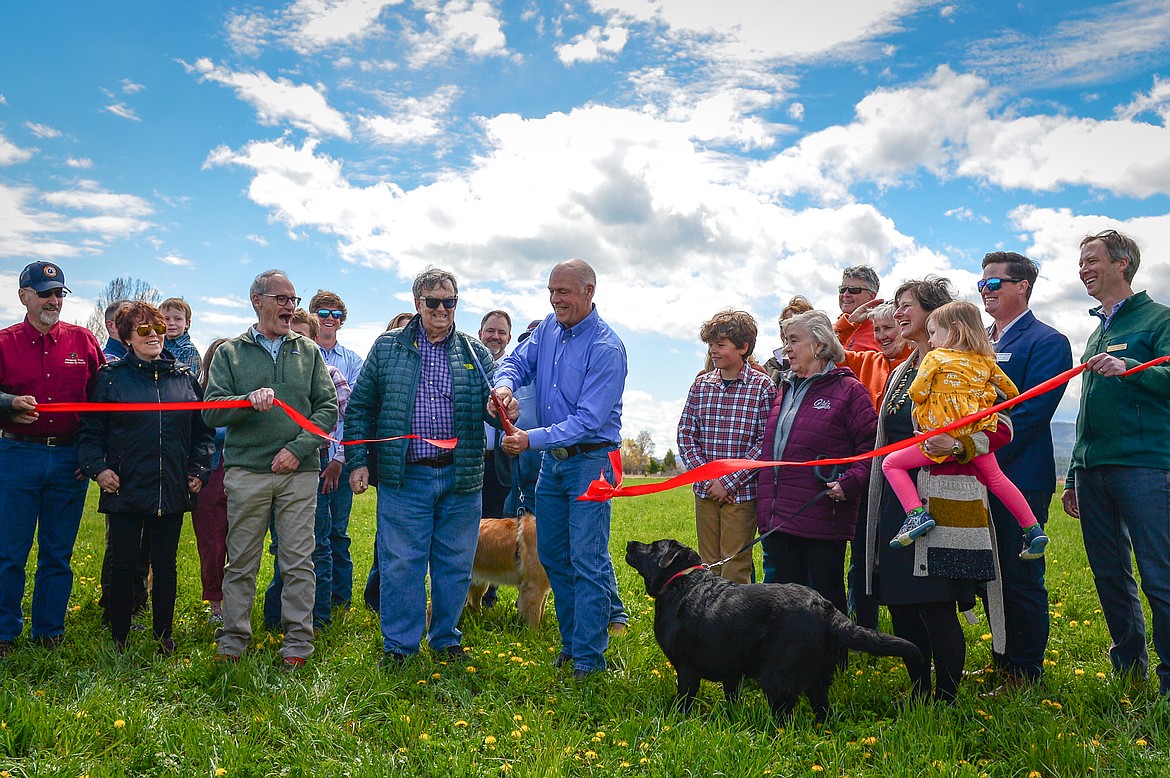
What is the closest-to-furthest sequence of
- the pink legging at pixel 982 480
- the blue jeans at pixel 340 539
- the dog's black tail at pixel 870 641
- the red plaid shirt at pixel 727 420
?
the dog's black tail at pixel 870 641 → the pink legging at pixel 982 480 → the red plaid shirt at pixel 727 420 → the blue jeans at pixel 340 539

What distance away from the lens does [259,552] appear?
5.29 m

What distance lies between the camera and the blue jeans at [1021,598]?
459cm

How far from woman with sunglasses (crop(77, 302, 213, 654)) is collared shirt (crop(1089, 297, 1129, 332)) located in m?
5.95

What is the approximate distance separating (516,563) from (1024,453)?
3.68m

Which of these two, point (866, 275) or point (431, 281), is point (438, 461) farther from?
point (866, 275)

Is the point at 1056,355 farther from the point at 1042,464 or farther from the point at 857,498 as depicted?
the point at 857,498

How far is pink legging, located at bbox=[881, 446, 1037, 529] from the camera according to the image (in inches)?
166

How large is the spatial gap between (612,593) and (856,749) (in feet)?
8.70

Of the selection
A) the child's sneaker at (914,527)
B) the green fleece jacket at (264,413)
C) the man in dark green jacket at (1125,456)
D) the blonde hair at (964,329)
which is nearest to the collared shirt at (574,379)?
the green fleece jacket at (264,413)

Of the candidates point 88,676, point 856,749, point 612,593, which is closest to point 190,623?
point 88,676

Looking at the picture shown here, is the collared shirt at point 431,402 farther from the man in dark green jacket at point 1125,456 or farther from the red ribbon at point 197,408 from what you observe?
the man in dark green jacket at point 1125,456

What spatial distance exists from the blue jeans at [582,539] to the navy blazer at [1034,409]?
2.41 metres

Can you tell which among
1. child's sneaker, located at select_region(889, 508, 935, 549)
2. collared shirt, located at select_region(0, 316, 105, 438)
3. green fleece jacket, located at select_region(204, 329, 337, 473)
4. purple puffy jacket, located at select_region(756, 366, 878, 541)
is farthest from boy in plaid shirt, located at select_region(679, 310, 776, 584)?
collared shirt, located at select_region(0, 316, 105, 438)

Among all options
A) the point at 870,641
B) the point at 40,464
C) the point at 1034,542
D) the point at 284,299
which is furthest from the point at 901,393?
the point at 40,464
